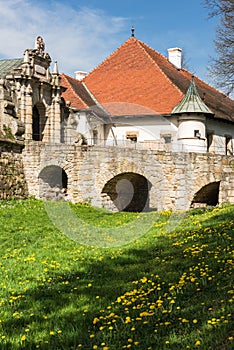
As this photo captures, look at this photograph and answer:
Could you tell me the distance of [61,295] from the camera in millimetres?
6758

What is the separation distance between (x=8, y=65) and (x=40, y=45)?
2696mm

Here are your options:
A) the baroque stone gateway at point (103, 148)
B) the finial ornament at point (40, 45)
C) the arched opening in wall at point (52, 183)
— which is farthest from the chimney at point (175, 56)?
the arched opening in wall at point (52, 183)

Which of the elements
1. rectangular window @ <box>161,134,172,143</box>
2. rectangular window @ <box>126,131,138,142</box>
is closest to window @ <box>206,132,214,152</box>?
rectangular window @ <box>161,134,172,143</box>

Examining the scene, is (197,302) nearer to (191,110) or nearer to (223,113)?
(191,110)

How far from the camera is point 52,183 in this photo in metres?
21.0

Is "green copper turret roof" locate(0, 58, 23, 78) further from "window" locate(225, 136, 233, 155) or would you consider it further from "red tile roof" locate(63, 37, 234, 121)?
"window" locate(225, 136, 233, 155)

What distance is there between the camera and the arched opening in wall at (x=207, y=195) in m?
20.2

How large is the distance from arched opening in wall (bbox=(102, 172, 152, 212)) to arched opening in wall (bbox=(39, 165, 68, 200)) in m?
2.09

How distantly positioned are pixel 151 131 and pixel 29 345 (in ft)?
70.8

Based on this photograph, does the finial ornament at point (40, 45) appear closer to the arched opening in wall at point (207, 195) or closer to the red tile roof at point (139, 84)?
the red tile roof at point (139, 84)

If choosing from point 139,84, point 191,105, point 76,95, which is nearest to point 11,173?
point 76,95

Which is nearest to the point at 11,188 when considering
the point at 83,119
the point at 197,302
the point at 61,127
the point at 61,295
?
the point at 61,127

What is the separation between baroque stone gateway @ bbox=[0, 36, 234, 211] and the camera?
19.5 metres

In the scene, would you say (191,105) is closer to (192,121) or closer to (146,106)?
(192,121)
